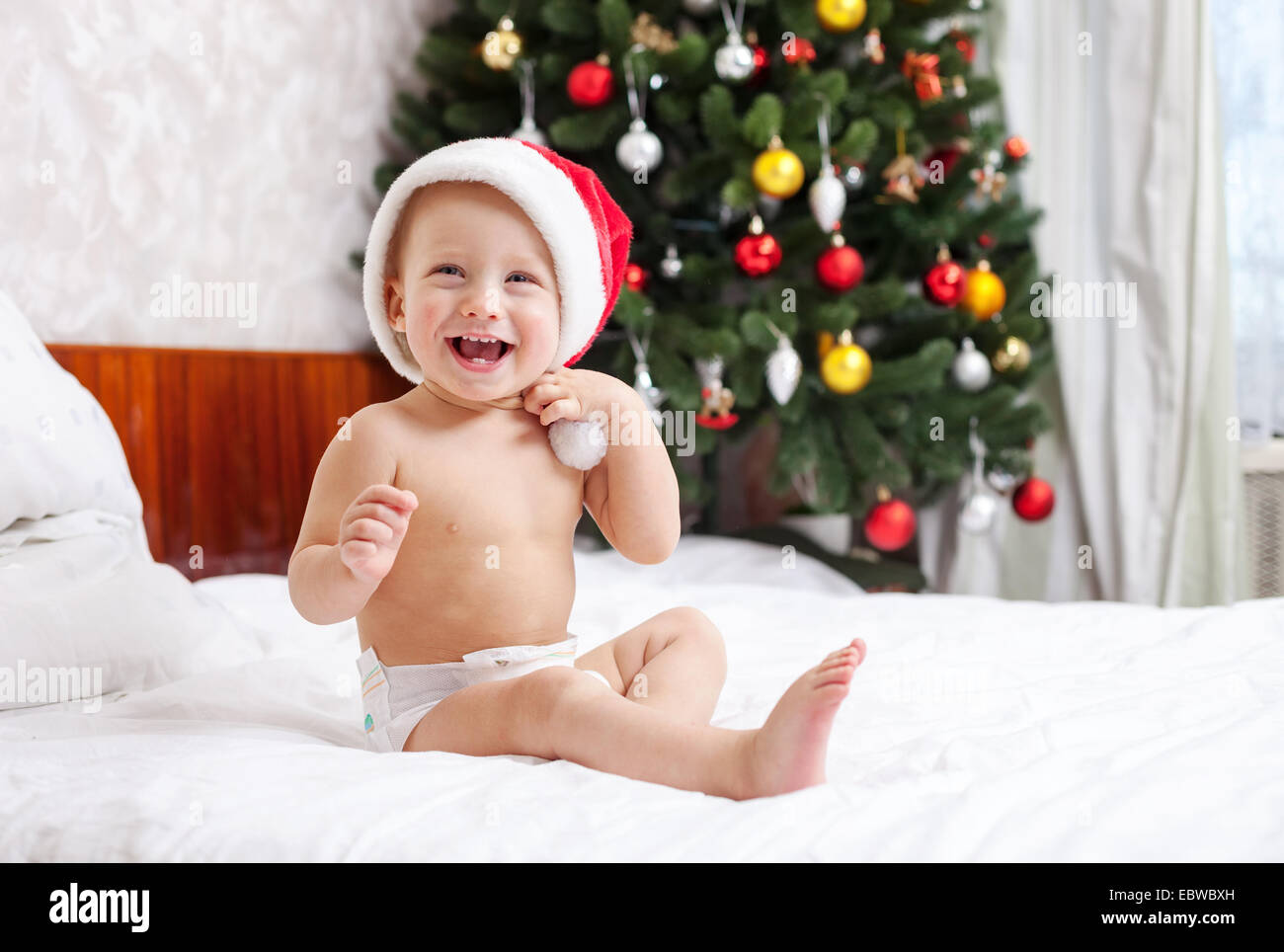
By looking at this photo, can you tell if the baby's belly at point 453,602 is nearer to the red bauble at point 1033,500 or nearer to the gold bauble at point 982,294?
the gold bauble at point 982,294

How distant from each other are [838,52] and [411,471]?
1669 millimetres

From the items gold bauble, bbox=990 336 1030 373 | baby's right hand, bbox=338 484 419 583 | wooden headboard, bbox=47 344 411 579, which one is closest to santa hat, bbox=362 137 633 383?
baby's right hand, bbox=338 484 419 583

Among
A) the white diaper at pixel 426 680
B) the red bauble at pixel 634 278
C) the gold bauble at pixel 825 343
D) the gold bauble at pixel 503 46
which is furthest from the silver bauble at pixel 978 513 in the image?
the white diaper at pixel 426 680

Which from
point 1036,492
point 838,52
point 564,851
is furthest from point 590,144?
point 564,851

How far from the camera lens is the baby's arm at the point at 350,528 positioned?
0.81 meters

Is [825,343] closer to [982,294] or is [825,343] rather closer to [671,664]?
[982,294]

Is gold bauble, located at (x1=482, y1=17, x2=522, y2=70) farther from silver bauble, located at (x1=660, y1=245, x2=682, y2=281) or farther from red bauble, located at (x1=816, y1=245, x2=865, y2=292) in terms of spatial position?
red bauble, located at (x1=816, y1=245, x2=865, y2=292)

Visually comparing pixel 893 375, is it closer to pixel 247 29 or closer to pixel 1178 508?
pixel 1178 508

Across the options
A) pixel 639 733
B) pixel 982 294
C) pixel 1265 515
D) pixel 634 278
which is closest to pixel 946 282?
pixel 982 294

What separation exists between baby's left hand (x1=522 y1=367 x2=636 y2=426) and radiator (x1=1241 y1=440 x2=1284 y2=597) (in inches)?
72.2

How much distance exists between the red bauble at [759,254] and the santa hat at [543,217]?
0.98 meters

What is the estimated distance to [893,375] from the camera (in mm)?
2023

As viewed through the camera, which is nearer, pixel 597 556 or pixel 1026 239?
pixel 597 556
